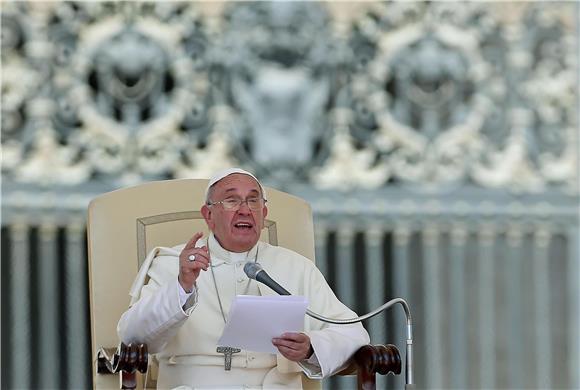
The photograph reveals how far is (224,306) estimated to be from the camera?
446 centimetres

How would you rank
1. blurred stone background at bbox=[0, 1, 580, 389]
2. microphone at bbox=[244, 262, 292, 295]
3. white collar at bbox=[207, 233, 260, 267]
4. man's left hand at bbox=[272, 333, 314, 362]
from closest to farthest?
microphone at bbox=[244, 262, 292, 295], man's left hand at bbox=[272, 333, 314, 362], white collar at bbox=[207, 233, 260, 267], blurred stone background at bbox=[0, 1, 580, 389]

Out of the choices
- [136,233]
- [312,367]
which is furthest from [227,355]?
[136,233]

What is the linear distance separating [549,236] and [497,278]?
0.29 meters

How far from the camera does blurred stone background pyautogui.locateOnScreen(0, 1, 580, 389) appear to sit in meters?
6.73

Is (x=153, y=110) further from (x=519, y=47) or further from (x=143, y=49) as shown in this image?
(x=519, y=47)

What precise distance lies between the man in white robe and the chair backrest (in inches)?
7.2

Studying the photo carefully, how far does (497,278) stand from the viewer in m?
6.93

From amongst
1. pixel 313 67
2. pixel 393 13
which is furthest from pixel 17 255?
pixel 393 13

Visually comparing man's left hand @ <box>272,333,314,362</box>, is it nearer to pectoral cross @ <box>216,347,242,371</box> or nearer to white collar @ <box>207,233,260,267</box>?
pectoral cross @ <box>216,347,242,371</box>

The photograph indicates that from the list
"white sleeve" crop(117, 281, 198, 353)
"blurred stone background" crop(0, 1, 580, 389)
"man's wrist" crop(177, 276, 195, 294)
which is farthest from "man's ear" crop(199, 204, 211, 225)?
"blurred stone background" crop(0, 1, 580, 389)

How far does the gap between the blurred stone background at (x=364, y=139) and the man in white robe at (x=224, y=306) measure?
2.22 m

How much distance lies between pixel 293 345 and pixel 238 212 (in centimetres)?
44

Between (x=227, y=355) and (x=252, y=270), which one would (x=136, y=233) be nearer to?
(x=227, y=355)

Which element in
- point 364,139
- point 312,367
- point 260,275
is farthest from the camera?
point 364,139
